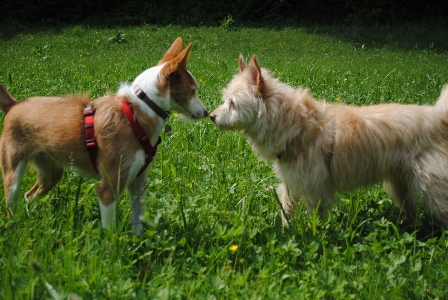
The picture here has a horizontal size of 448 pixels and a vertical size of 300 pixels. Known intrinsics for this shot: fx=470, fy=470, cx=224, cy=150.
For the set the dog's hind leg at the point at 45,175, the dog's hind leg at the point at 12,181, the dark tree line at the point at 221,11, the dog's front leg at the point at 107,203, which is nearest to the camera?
the dog's front leg at the point at 107,203

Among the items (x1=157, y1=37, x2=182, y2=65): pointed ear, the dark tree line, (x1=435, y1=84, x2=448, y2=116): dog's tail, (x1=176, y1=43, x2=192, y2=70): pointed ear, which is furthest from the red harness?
the dark tree line

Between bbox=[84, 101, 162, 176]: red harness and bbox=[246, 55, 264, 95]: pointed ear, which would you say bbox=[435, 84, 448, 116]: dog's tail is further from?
bbox=[84, 101, 162, 176]: red harness

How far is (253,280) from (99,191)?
1.23 meters

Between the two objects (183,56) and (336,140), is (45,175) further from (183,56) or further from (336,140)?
(336,140)

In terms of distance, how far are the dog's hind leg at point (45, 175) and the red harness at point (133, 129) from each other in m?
0.61

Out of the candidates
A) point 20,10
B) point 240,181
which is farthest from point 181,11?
point 240,181

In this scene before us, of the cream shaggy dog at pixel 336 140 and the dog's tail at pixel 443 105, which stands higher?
the dog's tail at pixel 443 105

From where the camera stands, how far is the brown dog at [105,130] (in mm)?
3305

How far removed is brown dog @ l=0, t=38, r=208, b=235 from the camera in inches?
130

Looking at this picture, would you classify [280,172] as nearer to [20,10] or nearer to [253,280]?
[253,280]

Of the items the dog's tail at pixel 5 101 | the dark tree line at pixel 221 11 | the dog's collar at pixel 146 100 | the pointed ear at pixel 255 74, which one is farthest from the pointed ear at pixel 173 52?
the dark tree line at pixel 221 11

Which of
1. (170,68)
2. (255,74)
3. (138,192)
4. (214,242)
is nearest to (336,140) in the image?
(255,74)

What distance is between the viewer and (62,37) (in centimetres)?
1686

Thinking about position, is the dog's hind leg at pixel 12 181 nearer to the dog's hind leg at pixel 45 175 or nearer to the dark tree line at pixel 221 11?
the dog's hind leg at pixel 45 175
